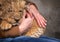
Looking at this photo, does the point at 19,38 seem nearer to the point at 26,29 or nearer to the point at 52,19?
the point at 26,29

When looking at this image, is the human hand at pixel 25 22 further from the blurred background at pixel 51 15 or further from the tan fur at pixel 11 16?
the blurred background at pixel 51 15

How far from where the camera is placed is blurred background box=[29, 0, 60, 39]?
71.3 inches

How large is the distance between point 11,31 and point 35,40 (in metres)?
0.16

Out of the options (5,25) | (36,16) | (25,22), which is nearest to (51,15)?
(36,16)

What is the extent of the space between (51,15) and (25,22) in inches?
19.3

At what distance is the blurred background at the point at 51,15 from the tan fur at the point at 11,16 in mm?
421

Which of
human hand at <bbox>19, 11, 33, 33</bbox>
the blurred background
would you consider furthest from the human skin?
the blurred background

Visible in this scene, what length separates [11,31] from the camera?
131cm

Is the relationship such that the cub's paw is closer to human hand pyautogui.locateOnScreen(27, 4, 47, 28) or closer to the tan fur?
the tan fur

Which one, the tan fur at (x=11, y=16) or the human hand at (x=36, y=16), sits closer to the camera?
the tan fur at (x=11, y=16)

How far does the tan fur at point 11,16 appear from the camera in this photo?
1.30 m

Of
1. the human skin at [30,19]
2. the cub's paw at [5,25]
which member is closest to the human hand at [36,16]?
the human skin at [30,19]

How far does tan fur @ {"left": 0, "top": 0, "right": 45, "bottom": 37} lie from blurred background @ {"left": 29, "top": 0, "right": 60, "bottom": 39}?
421 mm

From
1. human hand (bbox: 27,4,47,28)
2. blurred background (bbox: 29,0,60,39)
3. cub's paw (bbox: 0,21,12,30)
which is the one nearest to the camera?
cub's paw (bbox: 0,21,12,30)
